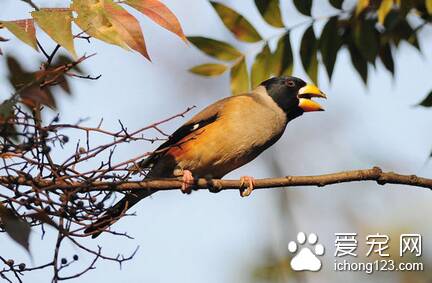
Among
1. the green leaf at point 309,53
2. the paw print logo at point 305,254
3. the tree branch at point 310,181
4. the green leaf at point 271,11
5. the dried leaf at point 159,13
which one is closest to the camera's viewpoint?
the dried leaf at point 159,13

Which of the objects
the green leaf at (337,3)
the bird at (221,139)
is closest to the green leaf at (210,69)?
the bird at (221,139)

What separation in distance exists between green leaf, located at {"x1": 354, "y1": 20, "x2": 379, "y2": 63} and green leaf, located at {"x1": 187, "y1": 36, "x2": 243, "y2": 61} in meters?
0.60

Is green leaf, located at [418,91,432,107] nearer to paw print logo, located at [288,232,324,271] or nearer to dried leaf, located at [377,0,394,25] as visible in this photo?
dried leaf, located at [377,0,394,25]

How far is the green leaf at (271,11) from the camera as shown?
3.75m

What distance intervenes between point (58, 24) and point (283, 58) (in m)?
1.80

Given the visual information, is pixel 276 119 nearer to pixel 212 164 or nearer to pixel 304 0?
pixel 212 164

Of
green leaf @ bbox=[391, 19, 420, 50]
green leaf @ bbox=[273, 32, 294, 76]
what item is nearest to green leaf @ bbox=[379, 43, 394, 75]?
green leaf @ bbox=[391, 19, 420, 50]

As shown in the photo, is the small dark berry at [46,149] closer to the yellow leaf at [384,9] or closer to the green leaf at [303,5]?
the yellow leaf at [384,9]

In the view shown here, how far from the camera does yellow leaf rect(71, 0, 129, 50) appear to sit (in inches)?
93.4

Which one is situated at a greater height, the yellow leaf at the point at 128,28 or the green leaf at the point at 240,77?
the green leaf at the point at 240,77

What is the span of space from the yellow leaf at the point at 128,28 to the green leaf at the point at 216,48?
1.52m

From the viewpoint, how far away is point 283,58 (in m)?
3.95

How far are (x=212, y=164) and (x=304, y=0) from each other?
1.06 m

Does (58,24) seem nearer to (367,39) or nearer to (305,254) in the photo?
(367,39)
